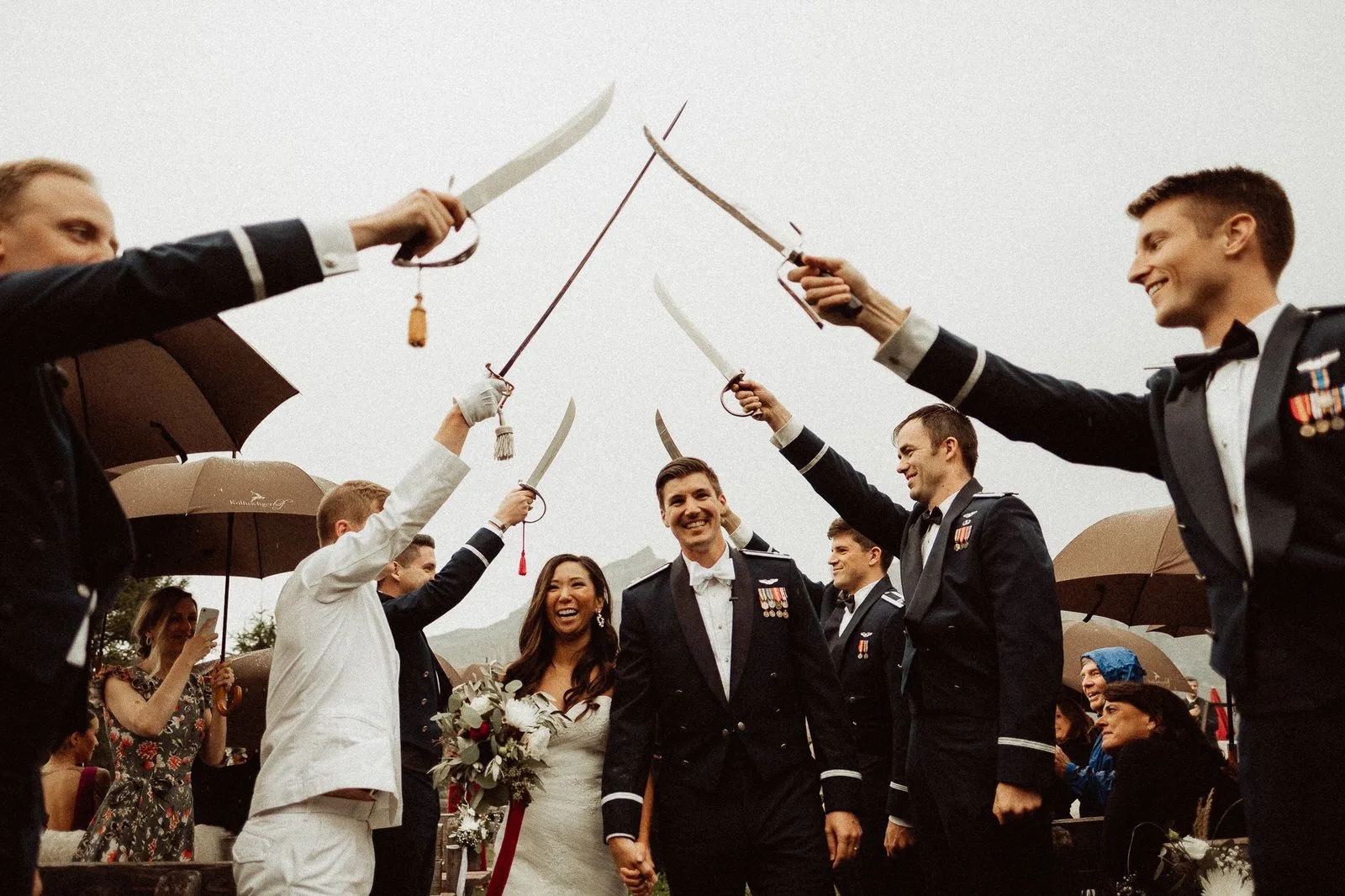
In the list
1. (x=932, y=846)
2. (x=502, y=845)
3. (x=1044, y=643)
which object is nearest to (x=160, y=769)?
(x=502, y=845)

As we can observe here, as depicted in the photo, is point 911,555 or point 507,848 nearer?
point 911,555

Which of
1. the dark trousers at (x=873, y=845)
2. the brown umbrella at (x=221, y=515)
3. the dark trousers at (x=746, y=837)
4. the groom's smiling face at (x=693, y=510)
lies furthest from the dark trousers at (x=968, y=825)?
the brown umbrella at (x=221, y=515)

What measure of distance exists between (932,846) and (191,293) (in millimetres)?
3460

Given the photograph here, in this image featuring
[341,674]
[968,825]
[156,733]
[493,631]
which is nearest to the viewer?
→ [968,825]

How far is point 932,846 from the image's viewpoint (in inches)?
176

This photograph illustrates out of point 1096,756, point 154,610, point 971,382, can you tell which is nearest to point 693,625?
point 971,382

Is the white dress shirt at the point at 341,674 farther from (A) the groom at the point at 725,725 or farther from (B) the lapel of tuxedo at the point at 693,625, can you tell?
(B) the lapel of tuxedo at the point at 693,625

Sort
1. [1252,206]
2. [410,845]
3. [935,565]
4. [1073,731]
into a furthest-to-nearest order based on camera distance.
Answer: [1073,731], [410,845], [935,565], [1252,206]

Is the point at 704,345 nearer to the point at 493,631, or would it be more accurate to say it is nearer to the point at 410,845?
the point at 410,845

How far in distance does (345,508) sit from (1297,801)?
3.93m

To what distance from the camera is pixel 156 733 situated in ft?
20.1

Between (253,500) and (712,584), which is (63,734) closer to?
(712,584)

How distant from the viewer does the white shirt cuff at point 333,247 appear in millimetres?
2451

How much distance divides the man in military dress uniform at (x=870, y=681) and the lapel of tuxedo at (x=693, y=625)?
3.26 ft
